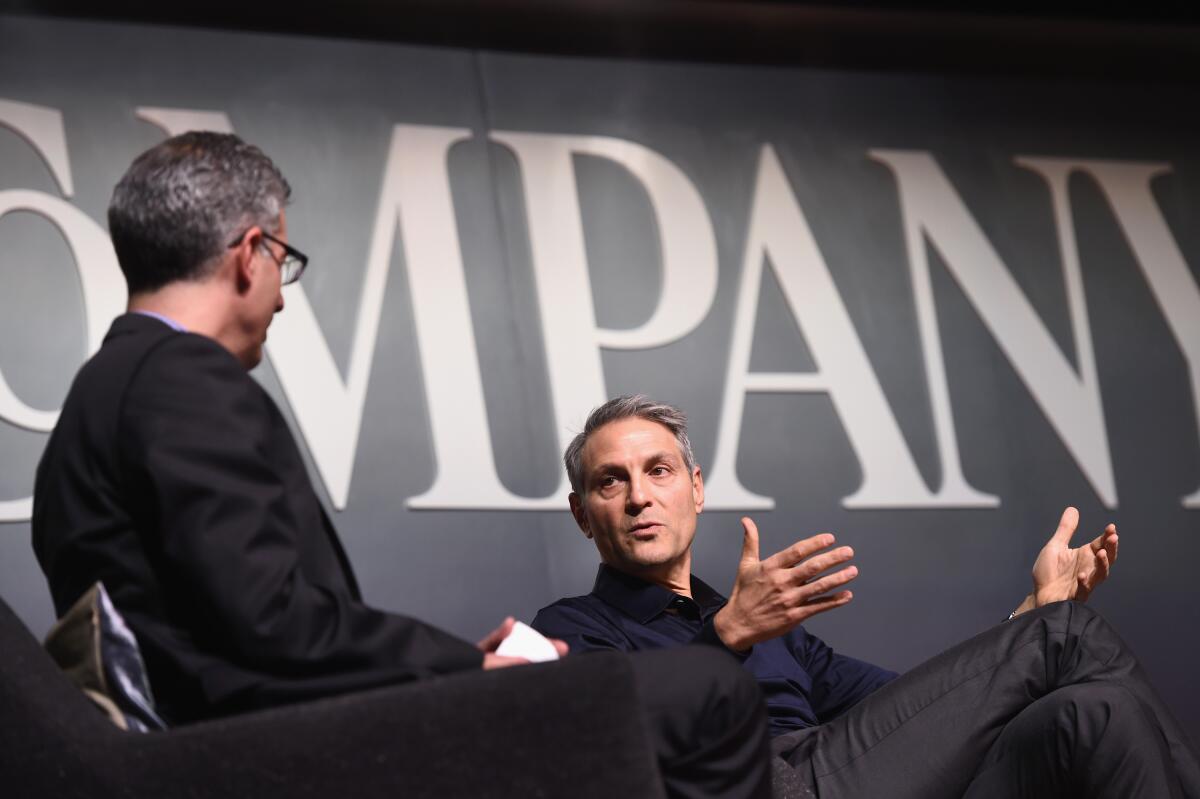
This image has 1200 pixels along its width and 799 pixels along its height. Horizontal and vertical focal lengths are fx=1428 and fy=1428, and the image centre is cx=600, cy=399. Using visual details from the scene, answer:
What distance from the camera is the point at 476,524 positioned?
383cm

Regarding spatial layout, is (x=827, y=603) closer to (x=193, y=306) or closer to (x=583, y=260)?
(x=193, y=306)

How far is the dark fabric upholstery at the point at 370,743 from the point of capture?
4.51 ft

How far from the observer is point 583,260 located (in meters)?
4.10

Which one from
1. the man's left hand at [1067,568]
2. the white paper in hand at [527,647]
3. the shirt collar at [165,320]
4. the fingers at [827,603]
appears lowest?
the man's left hand at [1067,568]

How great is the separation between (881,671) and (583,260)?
179 centimetres

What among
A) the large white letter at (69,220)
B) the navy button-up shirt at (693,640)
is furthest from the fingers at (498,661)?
the large white letter at (69,220)

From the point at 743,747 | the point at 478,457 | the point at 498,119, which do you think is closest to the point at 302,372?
the point at 478,457

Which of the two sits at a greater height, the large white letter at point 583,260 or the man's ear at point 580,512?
the large white letter at point 583,260

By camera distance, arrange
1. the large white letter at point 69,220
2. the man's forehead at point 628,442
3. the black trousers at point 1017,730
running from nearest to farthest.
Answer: the black trousers at point 1017,730 → the man's forehead at point 628,442 → the large white letter at point 69,220

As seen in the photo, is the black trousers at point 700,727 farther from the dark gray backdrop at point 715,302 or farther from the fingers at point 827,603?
the dark gray backdrop at point 715,302

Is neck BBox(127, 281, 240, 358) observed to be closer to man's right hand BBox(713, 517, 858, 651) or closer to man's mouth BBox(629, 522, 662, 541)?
man's right hand BBox(713, 517, 858, 651)

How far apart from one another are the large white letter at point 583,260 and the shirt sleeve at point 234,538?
2.39 metres

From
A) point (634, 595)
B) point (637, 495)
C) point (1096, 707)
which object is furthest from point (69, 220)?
point (1096, 707)

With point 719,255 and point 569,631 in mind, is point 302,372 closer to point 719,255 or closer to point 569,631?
point 719,255
